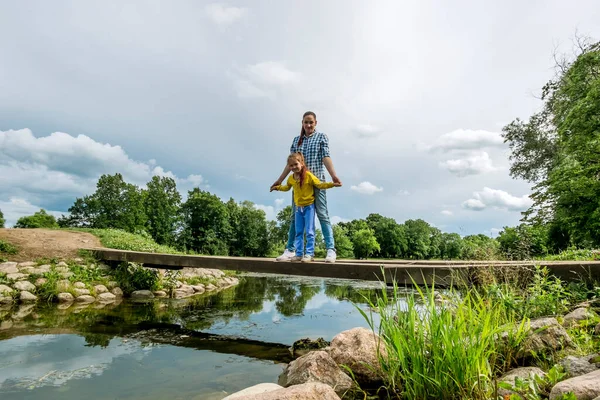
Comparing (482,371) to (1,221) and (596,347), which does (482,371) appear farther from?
(1,221)

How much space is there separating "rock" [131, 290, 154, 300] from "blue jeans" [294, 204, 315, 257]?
6.60 m

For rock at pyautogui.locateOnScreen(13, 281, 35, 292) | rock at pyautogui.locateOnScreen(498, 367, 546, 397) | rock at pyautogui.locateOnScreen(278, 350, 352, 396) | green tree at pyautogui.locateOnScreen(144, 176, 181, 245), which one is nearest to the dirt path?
rock at pyautogui.locateOnScreen(13, 281, 35, 292)

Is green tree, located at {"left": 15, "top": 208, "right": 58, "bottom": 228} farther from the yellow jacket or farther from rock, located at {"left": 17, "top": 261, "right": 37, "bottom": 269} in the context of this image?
the yellow jacket

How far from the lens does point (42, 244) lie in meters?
12.4

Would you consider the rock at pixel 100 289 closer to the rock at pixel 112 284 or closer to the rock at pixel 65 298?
the rock at pixel 112 284

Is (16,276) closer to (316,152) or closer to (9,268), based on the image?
(9,268)

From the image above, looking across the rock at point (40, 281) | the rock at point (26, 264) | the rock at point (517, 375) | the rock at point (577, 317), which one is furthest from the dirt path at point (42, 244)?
the rock at point (577, 317)

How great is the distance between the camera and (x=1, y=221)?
138ft

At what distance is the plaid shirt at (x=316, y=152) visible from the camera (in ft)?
18.2

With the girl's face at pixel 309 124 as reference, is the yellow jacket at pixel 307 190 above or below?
below

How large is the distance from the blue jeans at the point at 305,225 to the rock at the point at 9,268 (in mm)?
8800

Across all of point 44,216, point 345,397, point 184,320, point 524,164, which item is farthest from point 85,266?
point 44,216

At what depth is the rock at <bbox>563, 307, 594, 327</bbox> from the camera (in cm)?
328

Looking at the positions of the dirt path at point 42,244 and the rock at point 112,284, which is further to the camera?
the dirt path at point 42,244
